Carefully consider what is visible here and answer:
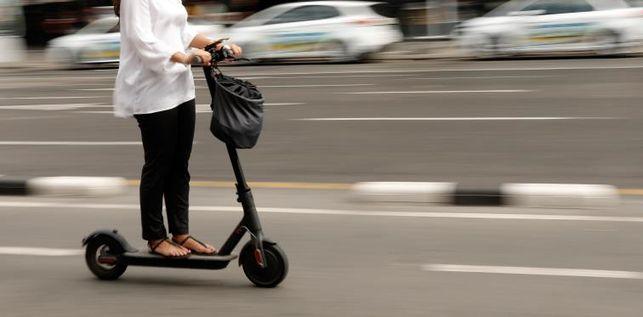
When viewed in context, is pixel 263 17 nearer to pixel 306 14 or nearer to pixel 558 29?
pixel 306 14

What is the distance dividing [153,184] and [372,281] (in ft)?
3.74

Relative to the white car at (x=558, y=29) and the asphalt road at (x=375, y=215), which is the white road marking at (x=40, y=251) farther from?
the white car at (x=558, y=29)

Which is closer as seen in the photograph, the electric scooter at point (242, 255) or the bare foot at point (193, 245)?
the electric scooter at point (242, 255)

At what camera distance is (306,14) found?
22.7 m

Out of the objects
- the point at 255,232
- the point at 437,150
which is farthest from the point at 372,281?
the point at 437,150

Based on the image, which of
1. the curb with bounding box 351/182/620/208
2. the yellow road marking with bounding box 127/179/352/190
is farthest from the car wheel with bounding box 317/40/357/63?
the curb with bounding box 351/182/620/208

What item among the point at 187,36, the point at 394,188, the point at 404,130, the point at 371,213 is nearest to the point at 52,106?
the point at 404,130

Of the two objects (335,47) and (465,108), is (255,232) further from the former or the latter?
(335,47)

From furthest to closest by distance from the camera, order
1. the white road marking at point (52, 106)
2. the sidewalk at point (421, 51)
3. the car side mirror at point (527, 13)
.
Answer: the sidewalk at point (421, 51) < the car side mirror at point (527, 13) < the white road marking at point (52, 106)

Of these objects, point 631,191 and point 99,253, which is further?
point 631,191

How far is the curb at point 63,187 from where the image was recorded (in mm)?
7633

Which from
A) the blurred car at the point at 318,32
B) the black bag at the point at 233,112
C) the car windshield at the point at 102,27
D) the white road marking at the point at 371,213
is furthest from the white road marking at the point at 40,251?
the car windshield at the point at 102,27

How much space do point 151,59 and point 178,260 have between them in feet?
3.18

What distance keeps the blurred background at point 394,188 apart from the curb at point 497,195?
0.01 m
